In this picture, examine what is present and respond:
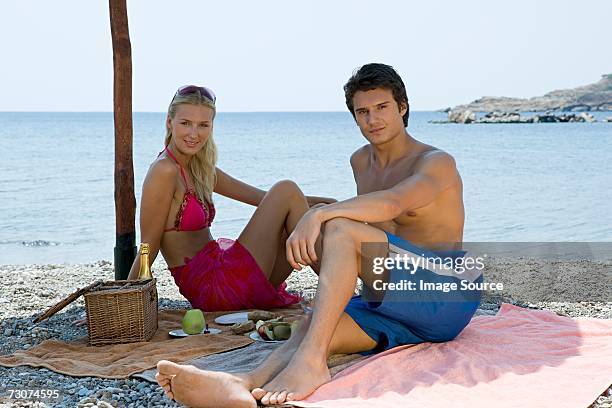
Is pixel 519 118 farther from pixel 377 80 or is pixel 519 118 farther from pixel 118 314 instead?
pixel 118 314

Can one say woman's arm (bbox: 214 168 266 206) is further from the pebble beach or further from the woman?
the pebble beach

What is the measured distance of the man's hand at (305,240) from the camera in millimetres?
3230

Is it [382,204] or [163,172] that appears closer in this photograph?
[382,204]

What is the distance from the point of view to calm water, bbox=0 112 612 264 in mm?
11055

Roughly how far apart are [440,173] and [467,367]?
2.70 ft

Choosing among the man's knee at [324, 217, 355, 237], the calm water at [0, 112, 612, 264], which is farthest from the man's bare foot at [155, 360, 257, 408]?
the calm water at [0, 112, 612, 264]

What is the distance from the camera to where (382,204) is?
11.1 ft

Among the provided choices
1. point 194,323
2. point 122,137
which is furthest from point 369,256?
point 122,137

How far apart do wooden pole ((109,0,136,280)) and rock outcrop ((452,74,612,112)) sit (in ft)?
204

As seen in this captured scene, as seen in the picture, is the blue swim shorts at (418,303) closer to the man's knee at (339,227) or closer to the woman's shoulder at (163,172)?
the man's knee at (339,227)

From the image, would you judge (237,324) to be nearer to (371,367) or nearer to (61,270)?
(371,367)

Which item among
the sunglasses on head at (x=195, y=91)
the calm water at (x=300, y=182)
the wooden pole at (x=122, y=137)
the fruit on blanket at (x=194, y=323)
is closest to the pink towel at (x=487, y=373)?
the fruit on blanket at (x=194, y=323)

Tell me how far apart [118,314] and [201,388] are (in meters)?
1.23

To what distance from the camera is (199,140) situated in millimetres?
4633
